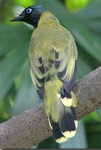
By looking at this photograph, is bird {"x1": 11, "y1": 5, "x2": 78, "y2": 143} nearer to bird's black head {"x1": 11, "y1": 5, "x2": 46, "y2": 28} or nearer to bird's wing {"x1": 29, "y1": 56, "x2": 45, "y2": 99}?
bird's wing {"x1": 29, "y1": 56, "x2": 45, "y2": 99}

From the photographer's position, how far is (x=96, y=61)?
112 inches

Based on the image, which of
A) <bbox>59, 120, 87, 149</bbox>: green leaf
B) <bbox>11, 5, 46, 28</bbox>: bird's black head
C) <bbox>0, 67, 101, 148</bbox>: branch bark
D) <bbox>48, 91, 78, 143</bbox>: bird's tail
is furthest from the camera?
<bbox>11, 5, 46, 28</bbox>: bird's black head

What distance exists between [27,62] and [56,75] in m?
0.78

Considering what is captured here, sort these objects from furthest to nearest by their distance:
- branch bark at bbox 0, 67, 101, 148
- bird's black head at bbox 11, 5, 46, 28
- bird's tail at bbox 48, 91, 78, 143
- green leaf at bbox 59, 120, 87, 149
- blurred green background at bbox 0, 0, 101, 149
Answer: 1. bird's black head at bbox 11, 5, 46, 28
2. blurred green background at bbox 0, 0, 101, 149
3. green leaf at bbox 59, 120, 87, 149
4. branch bark at bbox 0, 67, 101, 148
5. bird's tail at bbox 48, 91, 78, 143

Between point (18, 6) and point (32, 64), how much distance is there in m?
1.50

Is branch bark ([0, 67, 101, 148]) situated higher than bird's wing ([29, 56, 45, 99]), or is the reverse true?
bird's wing ([29, 56, 45, 99])

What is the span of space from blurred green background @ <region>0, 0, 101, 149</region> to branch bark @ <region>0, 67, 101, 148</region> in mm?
406

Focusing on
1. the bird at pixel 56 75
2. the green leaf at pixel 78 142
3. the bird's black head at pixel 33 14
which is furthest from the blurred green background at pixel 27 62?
the bird at pixel 56 75

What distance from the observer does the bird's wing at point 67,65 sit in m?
1.87

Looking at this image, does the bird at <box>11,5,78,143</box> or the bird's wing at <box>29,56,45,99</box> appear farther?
the bird's wing at <box>29,56,45,99</box>

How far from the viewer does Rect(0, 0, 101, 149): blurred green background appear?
2.42m

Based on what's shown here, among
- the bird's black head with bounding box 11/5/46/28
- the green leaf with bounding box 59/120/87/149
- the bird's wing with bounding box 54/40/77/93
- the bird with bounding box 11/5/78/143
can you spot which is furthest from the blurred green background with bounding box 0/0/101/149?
the bird's wing with bounding box 54/40/77/93

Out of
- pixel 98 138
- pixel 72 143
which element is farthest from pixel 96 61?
pixel 72 143

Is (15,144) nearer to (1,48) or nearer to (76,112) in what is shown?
(76,112)
